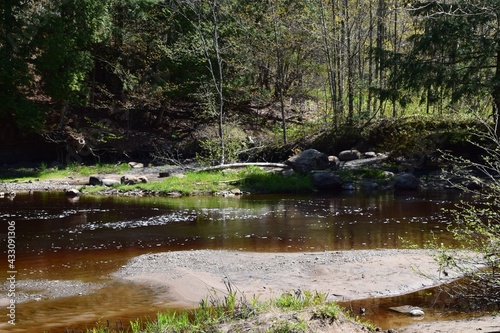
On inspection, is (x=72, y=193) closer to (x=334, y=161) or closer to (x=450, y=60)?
(x=334, y=161)

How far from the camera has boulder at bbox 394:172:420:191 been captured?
21.9 meters

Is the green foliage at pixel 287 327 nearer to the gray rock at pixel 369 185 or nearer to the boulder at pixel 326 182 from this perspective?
the boulder at pixel 326 182

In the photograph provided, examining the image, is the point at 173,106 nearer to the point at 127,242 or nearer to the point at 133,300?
the point at 127,242

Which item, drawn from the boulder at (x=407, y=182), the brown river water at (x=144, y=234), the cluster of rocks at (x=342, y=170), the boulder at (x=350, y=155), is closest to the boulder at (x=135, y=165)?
the brown river water at (x=144, y=234)

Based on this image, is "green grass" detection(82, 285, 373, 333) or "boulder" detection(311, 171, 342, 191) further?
"boulder" detection(311, 171, 342, 191)

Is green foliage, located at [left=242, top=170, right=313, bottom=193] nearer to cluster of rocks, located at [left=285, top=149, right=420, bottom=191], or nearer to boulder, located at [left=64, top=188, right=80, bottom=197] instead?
cluster of rocks, located at [left=285, top=149, right=420, bottom=191]

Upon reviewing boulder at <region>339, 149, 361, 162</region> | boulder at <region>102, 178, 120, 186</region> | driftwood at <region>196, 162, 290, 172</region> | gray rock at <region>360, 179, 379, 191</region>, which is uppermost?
boulder at <region>339, 149, 361, 162</region>

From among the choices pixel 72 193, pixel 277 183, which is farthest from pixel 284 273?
pixel 72 193

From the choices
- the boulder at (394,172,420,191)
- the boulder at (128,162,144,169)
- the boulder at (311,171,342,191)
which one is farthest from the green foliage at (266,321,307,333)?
the boulder at (128,162,144,169)

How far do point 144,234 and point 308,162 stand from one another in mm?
10555

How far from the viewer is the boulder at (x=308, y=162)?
23531 mm

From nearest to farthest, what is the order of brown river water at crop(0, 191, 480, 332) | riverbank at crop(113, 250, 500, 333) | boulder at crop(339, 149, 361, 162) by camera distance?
brown river water at crop(0, 191, 480, 332) → riverbank at crop(113, 250, 500, 333) → boulder at crop(339, 149, 361, 162)

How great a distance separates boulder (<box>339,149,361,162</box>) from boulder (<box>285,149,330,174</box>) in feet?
4.16

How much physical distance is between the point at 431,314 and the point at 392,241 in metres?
4.98
